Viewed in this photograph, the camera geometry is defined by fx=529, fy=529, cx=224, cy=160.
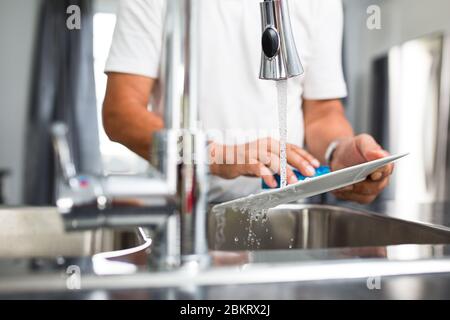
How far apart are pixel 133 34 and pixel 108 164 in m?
0.26

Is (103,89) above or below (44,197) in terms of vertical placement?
above

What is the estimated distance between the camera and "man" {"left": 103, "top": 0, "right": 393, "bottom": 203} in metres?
1.02

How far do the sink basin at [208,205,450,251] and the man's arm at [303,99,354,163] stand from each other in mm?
192

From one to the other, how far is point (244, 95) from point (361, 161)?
28 centimetres

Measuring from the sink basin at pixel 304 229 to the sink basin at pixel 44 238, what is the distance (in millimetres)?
162

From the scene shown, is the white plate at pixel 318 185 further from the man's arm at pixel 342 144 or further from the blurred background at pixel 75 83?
the blurred background at pixel 75 83

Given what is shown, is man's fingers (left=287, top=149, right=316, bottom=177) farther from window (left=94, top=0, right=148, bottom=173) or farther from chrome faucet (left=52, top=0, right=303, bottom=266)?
chrome faucet (left=52, top=0, right=303, bottom=266)

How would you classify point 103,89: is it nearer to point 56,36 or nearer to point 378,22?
point 56,36

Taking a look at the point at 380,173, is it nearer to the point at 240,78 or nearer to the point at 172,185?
the point at 240,78

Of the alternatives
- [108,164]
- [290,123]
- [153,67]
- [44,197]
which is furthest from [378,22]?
[44,197]

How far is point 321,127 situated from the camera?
1147 millimetres

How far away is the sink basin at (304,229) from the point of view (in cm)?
87

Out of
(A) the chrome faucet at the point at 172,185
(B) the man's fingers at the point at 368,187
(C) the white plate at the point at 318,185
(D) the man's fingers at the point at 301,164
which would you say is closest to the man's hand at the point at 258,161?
(D) the man's fingers at the point at 301,164
